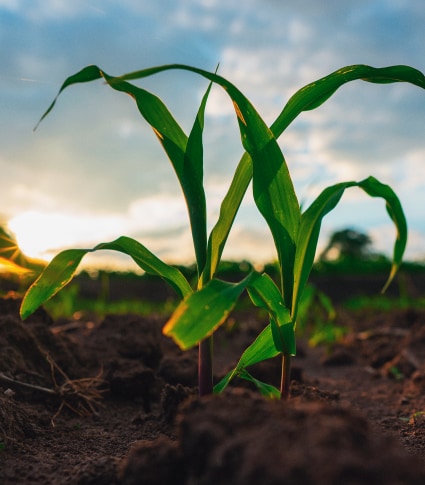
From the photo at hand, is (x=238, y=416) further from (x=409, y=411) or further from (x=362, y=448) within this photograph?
(x=409, y=411)

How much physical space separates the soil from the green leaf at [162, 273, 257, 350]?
0.39 ft

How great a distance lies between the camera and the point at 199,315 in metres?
1.02

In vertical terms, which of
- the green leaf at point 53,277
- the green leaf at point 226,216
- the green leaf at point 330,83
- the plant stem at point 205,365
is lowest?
the plant stem at point 205,365

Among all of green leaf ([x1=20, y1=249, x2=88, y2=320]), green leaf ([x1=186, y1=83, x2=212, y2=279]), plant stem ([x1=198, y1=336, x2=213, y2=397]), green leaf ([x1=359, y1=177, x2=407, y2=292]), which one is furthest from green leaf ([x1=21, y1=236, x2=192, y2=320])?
green leaf ([x1=359, y1=177, x2=407, y2=292])

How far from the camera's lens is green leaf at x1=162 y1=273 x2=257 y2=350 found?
98cm

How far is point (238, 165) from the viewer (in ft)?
4.79

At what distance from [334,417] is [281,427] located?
90mm

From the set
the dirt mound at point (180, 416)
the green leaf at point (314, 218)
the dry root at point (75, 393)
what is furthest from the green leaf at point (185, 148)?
the dry root at point (75, 393)

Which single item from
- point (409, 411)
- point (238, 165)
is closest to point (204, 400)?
point (238, 165)

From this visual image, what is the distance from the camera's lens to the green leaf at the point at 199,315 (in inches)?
38.6

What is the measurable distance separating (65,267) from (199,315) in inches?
20.7

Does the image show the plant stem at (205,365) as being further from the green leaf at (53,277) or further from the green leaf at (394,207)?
the green leaf at (394,207)

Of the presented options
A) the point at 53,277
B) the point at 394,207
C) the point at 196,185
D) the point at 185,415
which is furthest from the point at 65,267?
the point at 394,207

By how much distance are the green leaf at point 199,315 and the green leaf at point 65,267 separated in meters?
0.44
